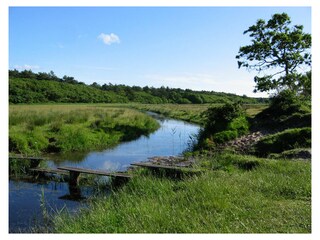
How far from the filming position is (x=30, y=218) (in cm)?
834

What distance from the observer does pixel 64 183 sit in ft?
38.8

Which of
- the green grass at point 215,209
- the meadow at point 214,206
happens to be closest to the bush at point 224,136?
the meadow at point 214,206

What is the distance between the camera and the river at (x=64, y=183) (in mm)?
8508

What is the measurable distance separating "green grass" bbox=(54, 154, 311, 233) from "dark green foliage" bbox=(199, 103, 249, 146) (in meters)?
9.31

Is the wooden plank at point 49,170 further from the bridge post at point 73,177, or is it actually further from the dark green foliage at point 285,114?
the dark green foliage at point 285,114

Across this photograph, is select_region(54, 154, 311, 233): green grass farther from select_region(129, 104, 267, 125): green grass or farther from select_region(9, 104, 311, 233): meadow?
select_region(129, 104, 267, 125): green grass

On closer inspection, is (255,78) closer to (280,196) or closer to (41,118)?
(41,118)

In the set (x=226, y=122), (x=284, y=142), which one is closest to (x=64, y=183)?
(x=284, y=142)

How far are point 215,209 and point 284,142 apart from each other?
9.16 m

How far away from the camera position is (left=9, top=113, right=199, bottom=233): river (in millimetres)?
8508
